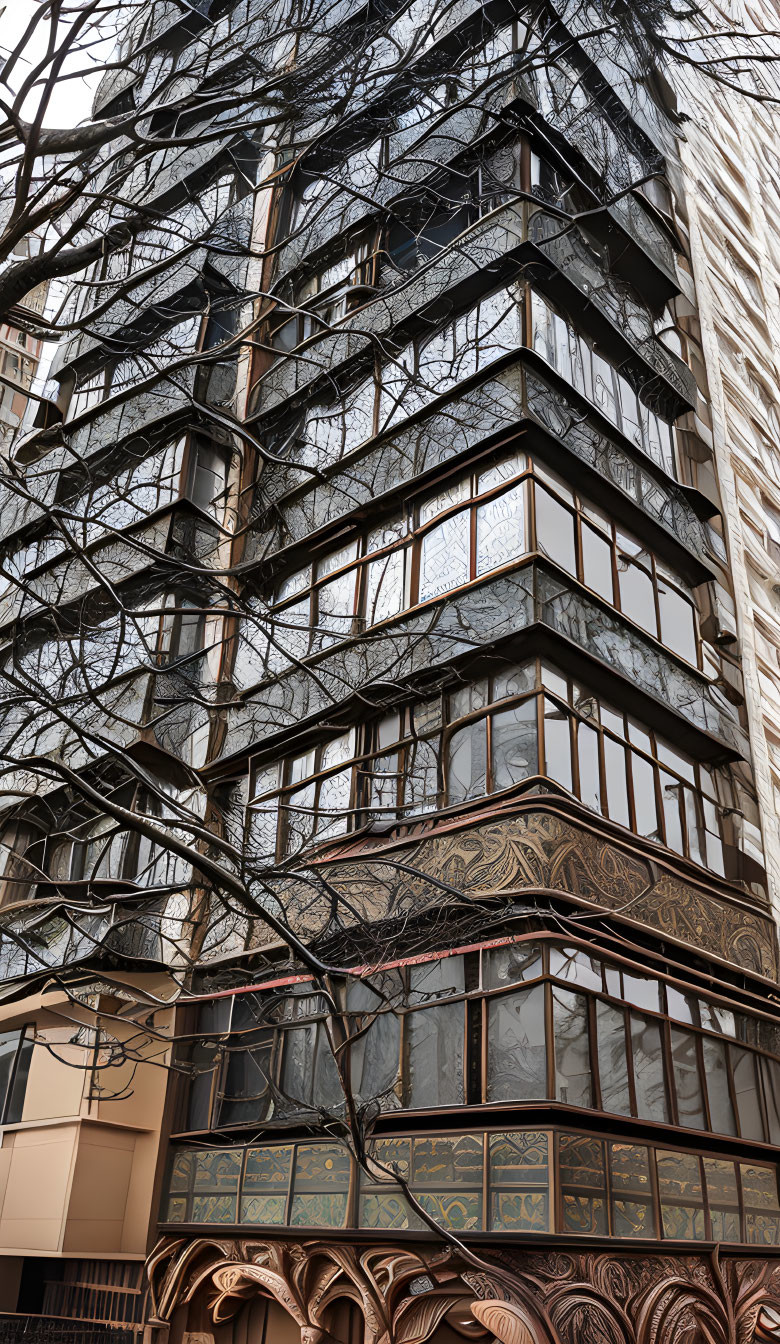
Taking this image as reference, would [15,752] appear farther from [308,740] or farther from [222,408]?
[222,408]

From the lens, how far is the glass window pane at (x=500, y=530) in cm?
1391

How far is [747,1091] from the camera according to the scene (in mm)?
13602

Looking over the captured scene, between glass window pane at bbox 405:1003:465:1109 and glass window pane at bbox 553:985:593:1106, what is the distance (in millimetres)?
1103

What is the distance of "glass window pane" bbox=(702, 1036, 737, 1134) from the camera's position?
12.9 metres

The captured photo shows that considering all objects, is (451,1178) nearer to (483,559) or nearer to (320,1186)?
(320,1186)

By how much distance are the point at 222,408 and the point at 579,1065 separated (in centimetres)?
1289

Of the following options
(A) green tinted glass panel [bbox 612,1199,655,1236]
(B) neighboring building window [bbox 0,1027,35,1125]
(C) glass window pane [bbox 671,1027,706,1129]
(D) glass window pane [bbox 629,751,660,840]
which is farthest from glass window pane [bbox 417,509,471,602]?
(B) neighboring building window [bbox 0,1027,35,1125]

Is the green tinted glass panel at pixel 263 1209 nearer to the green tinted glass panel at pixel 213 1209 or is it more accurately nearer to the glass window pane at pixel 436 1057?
the green tinted glass panel at pixel 213 1209

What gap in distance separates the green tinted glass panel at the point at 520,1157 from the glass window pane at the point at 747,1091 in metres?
3.88

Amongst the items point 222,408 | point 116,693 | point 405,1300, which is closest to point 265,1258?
point 405,1300

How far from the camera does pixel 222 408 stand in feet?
63.3

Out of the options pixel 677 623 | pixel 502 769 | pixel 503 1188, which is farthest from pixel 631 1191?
pixel 677 623

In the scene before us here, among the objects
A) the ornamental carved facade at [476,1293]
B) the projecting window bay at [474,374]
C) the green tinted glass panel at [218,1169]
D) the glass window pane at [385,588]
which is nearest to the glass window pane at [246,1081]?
the green tinted glass panel at [218,1169]

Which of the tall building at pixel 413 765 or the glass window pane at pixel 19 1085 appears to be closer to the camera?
the tall building at pixel 413 765
